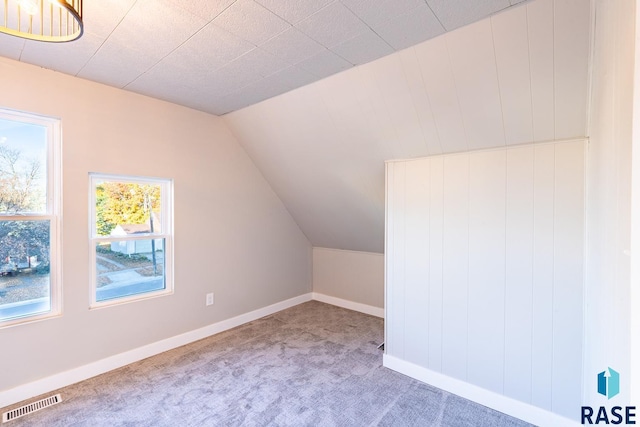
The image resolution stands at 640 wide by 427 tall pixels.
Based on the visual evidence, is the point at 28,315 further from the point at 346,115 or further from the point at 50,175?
the point at 346,115

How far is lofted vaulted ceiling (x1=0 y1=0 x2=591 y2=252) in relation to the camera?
143 centimetres

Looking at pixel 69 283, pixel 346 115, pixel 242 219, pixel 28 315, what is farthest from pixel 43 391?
pixel 346 115

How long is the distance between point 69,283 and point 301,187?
227 centimetres

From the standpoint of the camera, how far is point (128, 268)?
262cm

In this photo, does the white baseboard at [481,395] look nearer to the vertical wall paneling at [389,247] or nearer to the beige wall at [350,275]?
the vertical wall paneling at [389,247]

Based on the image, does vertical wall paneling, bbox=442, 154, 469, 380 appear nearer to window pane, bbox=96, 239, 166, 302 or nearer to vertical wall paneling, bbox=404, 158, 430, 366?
vertical wall paneling, bbox=404, 158, 430, 366

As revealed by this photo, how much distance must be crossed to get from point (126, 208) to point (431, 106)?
2.69 metres

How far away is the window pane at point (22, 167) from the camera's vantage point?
6.65 feet

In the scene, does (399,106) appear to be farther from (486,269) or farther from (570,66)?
(486,269)

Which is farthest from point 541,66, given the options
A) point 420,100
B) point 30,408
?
point 30,408

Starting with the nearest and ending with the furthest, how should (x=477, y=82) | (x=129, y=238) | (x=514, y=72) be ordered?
1. (x=514, y=72)
2. (x=477, y=82)
3. (x=129, y=238)

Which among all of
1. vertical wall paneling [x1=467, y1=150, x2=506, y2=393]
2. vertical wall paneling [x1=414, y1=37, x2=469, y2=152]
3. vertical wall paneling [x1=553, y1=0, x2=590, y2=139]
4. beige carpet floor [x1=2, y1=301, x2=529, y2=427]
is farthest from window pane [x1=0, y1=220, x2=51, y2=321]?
vertical wall paneling [x1=553, y1=0, x2=590, y2=139]

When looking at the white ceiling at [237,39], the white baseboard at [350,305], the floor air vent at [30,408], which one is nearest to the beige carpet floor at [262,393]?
the floor air vent at [30,408]

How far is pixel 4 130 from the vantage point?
203 centimetres
